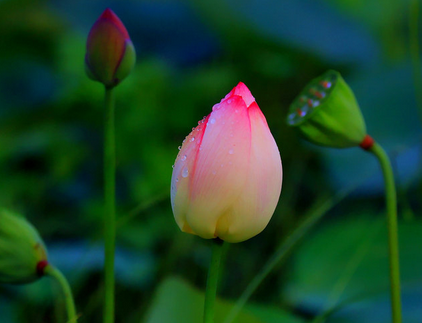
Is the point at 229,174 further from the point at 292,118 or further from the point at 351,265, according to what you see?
the point at 351,265

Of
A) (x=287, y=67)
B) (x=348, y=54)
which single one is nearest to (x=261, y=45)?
(x=287, y=67)

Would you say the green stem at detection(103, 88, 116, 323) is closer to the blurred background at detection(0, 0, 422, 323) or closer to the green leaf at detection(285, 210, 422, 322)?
the blurred background at detection(0, 0, 422, 323)

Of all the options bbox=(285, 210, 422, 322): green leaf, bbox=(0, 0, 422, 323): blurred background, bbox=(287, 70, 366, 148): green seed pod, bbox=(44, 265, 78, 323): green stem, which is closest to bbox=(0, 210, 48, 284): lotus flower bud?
bbox=(44, 265, 78, 323): green stem

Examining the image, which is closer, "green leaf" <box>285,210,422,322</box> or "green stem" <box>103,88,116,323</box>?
"green stem" <box>103,88,116,323</box>

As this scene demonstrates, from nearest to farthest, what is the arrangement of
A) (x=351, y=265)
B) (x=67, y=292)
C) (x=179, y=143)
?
(x=67, y=292)
(x=351, y=265)
(x=179, y=143)

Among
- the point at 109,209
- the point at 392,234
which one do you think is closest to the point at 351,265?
the point at 392,234
